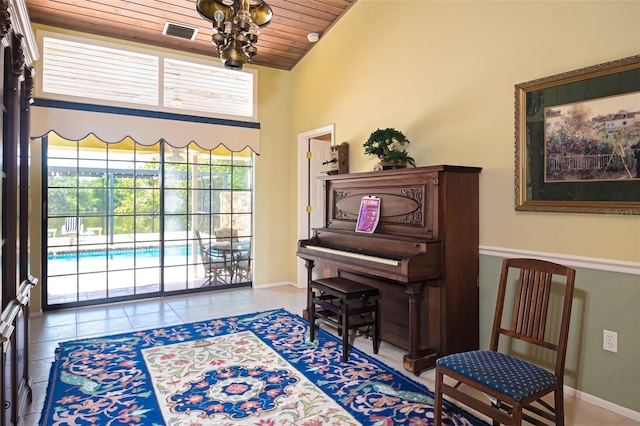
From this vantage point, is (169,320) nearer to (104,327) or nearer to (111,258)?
(104,327)

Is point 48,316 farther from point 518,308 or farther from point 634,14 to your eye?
point 634,14

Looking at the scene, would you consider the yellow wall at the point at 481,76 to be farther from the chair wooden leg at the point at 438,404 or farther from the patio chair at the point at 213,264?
the patio chair at the point at 213,264

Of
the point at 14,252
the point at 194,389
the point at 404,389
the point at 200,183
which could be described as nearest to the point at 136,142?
the point at 200,183

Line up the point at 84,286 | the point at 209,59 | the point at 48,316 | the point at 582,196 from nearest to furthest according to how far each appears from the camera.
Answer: the point at 582,196 → the point at 48,316 → the point at 84,286 → the point at 209,59

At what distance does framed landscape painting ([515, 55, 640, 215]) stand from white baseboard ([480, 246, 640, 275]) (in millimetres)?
301

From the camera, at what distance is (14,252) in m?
2.13

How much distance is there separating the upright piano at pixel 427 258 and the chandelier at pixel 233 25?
1550 millimetres

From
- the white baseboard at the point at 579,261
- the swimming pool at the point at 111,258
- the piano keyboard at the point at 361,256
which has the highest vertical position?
the white baseboard at the point at 579,261

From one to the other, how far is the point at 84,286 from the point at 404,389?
13.1ft

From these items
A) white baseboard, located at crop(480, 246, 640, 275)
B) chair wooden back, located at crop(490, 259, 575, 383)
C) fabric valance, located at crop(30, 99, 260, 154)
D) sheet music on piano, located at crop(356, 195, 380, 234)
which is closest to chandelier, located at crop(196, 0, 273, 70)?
sheet music on piano, located at crop(356, 195, 380, 234)

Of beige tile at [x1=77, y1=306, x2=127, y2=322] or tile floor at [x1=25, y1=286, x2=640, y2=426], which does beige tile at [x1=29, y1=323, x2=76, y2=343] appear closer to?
tile floor at [x1=25, y1=286, x2=640, y2=426]

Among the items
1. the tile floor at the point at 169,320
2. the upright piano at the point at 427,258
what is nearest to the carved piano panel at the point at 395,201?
the upright piano at the point at 427,258

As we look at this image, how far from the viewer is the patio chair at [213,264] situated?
214 inches

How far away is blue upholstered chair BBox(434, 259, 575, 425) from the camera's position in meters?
1.79
